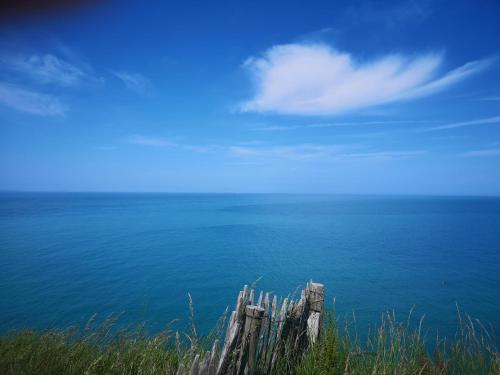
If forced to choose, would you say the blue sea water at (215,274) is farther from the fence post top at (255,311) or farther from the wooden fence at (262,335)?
the fence post top at (255,311)

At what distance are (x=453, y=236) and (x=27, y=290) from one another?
6107 centimetres

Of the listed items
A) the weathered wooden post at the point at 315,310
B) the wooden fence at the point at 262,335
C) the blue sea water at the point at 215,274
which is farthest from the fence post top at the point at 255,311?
the blue sea water at the point at 215,274

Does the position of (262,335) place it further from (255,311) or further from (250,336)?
(255,311)

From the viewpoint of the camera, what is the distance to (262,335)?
11.9 feet

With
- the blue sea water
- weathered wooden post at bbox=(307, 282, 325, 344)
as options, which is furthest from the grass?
the blue sea water

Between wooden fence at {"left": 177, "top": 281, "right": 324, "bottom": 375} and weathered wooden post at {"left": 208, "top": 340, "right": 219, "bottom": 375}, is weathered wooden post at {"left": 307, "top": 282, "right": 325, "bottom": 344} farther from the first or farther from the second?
weathered wooden post at {"left": 208, "top": 340, "right": 219, "bottom": 375}

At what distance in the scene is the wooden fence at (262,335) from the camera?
3.08 metres

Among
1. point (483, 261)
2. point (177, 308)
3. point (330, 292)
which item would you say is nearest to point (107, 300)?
point (177, 308)

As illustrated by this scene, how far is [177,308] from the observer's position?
60.9 ft

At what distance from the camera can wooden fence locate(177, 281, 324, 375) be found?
121 inches

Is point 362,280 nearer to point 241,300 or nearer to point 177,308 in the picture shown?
point 177,308

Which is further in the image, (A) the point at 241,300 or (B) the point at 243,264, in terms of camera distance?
(B) the point at 243,264

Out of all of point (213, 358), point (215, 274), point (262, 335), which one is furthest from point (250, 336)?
point (215, 274)

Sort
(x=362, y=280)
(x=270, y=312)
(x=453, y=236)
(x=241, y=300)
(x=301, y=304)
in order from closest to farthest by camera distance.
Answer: (x=241, y=300), (x=270, y=312), (x=301, y=304), (x=362, y=280), (x=453, y=236)
